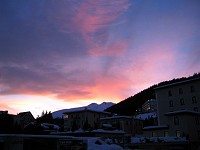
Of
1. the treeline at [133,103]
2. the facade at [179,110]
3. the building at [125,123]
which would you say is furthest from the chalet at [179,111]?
the treeline at [133,103]

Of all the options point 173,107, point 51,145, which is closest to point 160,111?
point 173,107

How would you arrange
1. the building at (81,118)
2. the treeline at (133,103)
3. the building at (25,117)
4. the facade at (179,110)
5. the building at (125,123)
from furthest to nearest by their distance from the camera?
the treeline at (133,103)
the building at (25,117)
the building at (81,118)
the building at (125,123)
the facade at (179,110)

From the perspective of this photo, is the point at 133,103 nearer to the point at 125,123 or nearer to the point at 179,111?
the point at 125,123

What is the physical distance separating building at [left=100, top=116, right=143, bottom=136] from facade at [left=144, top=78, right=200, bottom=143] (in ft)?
43.8

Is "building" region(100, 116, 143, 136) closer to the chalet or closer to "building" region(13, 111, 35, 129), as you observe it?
the chalet

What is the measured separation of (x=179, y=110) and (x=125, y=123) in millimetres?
20215

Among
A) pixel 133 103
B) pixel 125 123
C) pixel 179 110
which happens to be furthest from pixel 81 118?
pixel 133 103

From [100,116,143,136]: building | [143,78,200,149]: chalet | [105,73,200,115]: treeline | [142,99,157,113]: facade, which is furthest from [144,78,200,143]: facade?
[142,99,157,113]: facade

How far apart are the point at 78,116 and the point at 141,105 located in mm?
45795

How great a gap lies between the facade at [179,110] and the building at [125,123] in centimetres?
1335

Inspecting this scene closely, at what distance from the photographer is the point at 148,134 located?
205ft

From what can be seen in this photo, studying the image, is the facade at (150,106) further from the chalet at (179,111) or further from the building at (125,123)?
the chalet at (179,111)

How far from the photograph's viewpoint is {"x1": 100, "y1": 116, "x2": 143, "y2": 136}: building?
80.9 m

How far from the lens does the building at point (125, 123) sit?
8094 cm
